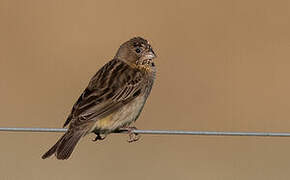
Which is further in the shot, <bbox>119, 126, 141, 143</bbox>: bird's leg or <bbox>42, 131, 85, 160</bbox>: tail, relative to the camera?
<bbox>119, 126, 141, 143</bbox>: bird's leg

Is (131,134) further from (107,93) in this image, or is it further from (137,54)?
(137,54)

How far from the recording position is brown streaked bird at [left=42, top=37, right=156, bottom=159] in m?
7.79

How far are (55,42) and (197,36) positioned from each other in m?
2.14

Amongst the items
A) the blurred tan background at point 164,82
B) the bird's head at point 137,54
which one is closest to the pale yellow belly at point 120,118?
the bird's head at point 137,54

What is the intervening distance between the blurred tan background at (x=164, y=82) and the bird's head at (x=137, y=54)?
1.77 meters

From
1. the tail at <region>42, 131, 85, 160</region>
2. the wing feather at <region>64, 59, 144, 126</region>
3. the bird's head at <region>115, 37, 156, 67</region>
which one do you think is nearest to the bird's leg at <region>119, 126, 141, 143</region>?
the wing feather at <region>64, 59, 144, 126</region>

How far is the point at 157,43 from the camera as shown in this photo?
1426 centimetres

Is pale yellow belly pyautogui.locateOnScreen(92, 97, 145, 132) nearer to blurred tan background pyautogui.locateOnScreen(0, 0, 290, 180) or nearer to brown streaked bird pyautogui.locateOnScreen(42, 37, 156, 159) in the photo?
brown streaked bird pyautogui.locateOnScreen(42, 37, 156, 159)

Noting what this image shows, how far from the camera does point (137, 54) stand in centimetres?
894

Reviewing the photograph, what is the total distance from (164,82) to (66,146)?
5419mm

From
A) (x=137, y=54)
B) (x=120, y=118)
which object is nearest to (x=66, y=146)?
(x=120, y=118)

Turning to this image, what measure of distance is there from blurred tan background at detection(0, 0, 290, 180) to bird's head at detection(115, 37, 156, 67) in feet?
5.80

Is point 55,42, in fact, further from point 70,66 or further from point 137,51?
point 137,51

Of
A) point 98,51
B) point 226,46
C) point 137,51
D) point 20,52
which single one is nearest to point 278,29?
point 226,46
